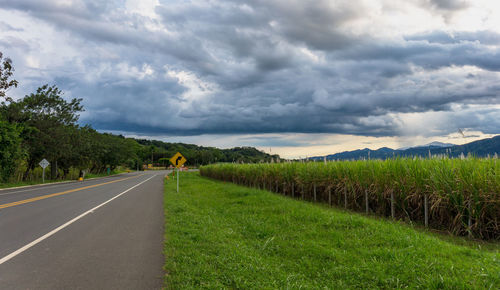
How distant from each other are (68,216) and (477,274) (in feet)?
37.2

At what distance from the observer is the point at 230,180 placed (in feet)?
103

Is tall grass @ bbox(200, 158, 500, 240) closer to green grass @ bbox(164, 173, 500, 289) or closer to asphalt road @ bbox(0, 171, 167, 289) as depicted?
green grass @ bbox(164, 173, 500, 289)

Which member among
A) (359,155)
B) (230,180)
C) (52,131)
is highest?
(52,131)

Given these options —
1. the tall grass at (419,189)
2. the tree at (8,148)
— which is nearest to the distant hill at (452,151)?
the tall grass at (419,189)

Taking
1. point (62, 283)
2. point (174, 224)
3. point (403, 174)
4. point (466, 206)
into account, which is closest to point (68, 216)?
point (174, 224)

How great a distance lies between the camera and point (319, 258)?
6016 mm

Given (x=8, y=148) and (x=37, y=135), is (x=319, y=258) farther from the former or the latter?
(x=37, y=135)

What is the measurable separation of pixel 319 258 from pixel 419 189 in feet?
15.7

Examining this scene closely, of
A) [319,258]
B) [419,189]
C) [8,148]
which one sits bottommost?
[319,258]

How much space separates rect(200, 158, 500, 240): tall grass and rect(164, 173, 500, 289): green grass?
1.13 metres

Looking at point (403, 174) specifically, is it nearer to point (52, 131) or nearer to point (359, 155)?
point (359, 155)

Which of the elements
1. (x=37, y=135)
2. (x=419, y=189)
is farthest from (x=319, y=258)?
(x=37, y=135)

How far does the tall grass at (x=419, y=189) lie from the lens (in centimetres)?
764

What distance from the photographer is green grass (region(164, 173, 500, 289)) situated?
15.5ft
